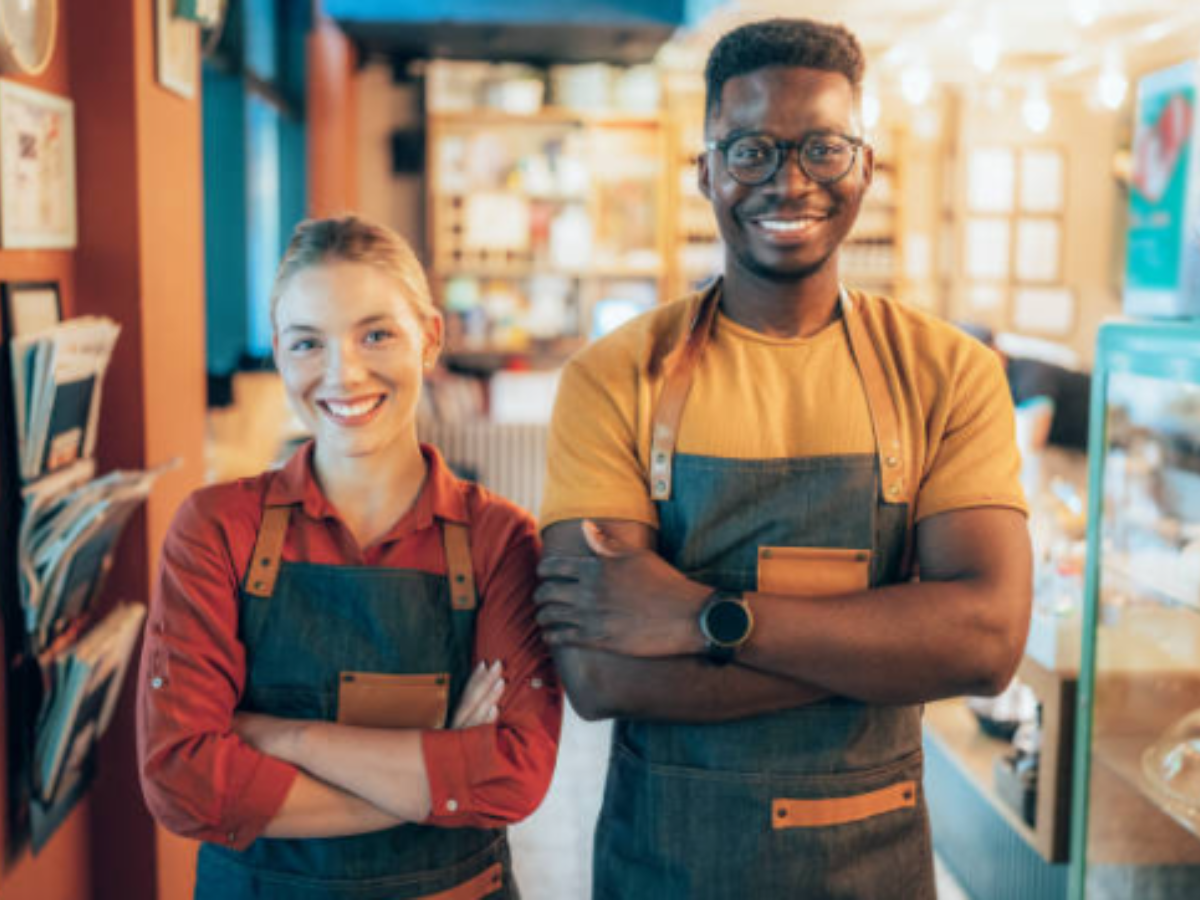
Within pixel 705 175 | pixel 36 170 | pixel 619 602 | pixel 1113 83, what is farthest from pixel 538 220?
pixel 619 602

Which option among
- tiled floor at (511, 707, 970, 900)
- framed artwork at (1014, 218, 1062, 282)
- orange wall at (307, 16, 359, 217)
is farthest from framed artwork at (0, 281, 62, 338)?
framed artwork at (1014, 218, 1062, 282)

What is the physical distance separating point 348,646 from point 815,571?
1.90ft

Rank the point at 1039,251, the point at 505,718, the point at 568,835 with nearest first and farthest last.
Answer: the point at 505,718 < the point at 568,835 < the point at 1039,251

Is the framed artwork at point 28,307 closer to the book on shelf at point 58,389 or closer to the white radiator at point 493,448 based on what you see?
the book on shelf at point 58,389

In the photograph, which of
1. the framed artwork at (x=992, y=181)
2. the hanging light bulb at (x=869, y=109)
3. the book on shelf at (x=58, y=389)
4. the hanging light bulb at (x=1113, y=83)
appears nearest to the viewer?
the hanging light bulb at (x=869, y=109)

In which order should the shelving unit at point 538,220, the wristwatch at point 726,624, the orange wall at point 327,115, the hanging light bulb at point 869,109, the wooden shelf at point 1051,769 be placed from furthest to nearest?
the shelving unit at point 538,220
the orange wall at point 327,115
the wooden shelf at point 1051,769
the hanging light bulb at point 869,109
the wristwatch at point 726,624

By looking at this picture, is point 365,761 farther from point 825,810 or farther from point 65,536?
point 65,536

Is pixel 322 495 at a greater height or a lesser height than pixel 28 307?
lesser

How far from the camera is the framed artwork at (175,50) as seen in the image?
2471 millimetres

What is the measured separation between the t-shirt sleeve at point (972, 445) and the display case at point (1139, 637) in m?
0.98

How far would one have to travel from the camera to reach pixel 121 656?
92.8 inches

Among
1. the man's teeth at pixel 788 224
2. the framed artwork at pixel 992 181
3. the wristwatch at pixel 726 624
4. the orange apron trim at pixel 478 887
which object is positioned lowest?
the orange apron trim at pixel 478 887

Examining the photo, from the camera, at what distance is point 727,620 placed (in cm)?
147

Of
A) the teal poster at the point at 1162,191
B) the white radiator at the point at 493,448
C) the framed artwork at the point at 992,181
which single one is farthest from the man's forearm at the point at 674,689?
the framed artwork at the point at 992,181
